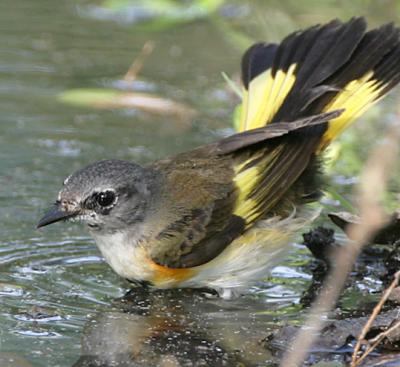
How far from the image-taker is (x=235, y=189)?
18.6ft

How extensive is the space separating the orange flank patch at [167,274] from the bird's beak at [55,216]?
0.49 meters

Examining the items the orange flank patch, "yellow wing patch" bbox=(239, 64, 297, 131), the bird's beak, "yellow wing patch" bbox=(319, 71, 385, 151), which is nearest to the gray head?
the bird's beak

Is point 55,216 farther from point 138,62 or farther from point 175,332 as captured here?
point 138,62

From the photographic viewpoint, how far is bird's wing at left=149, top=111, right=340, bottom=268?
17.9ft

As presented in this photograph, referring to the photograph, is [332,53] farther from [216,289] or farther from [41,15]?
[41,15]

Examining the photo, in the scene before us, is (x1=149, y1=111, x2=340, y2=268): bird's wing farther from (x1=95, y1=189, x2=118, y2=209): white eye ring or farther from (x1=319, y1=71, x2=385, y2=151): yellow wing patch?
(x1=95, y1=189, x2=118, y2=209): white eye ring

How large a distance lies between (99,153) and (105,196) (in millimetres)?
1845

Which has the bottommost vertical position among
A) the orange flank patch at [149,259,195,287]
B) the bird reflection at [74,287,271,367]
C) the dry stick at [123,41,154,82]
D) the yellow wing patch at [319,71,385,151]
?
the bird reflection at [74,287,271,367]

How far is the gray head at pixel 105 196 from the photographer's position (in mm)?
5336

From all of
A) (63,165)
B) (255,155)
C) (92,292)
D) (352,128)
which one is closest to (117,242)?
(92,292)

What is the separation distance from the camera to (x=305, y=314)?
5180 millimetres

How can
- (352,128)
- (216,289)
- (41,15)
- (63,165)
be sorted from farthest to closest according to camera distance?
(41,15), (352,128), (63,165), (216,289)

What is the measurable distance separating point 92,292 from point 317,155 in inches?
58.6

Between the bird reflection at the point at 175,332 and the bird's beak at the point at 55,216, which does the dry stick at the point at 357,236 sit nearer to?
the bird reflection at the point at 175,332
